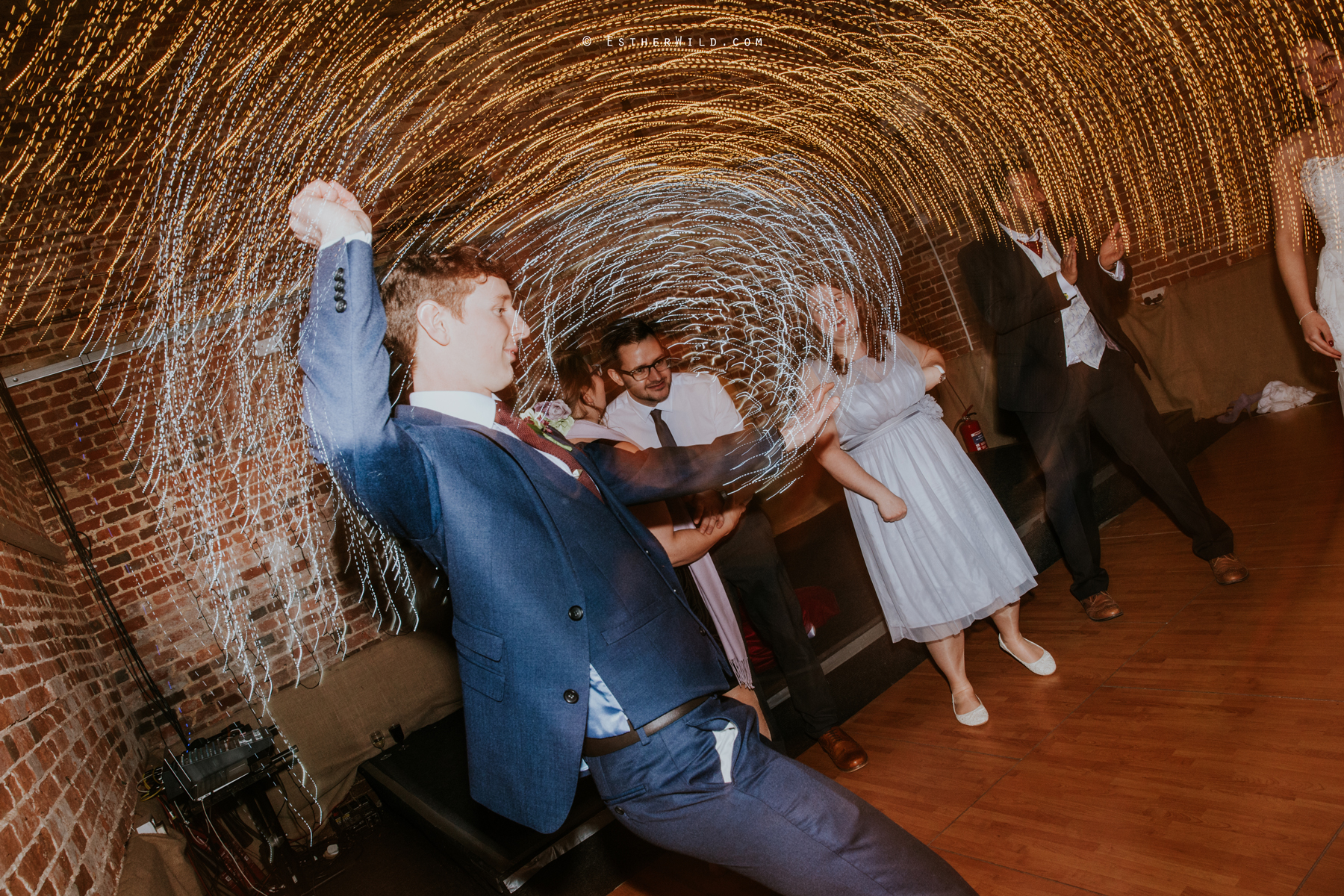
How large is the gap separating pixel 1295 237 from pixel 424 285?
10.7 ft

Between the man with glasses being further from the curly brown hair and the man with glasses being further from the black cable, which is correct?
the black cable

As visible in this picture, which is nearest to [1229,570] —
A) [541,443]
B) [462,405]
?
[541,443]

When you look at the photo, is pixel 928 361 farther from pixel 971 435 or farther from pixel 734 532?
pixel 971 435

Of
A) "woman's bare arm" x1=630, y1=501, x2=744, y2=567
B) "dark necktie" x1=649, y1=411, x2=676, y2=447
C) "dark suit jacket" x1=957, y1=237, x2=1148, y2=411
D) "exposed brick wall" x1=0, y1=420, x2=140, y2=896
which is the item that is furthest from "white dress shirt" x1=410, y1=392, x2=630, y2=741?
"dark suit jacket" x1=957, y1=237, x2=1148, y2=411

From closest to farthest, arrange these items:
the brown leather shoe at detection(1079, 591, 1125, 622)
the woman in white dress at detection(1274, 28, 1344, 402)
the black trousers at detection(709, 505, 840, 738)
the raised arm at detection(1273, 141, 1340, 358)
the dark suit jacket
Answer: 1. the woman in white dress at detection(1274, 28, 1344, 402)
2. the raised arm at detection(1273, 141, 1340, 358)
3. the black trousers at detection(709, 505, 840, 738)
4. the dark suit jacket
5. the brown leather shoe at detection(1079, 591, 1125, 622)

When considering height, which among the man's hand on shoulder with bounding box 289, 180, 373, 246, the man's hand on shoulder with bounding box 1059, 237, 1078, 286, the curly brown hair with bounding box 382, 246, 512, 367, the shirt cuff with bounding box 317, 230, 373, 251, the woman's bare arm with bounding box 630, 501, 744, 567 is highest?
the man's hand on shoulder with bounding box 289, 180, 373, 246

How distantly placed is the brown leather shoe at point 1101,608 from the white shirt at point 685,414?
6.53 feet

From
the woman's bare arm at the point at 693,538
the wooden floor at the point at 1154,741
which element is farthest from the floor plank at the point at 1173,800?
the woman's bare arm at the point at 693,538

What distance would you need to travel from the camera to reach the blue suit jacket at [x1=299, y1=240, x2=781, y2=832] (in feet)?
3.89

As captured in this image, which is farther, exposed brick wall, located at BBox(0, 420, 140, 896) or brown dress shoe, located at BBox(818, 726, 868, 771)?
brown dress shoe, located at BBox(818, 726, 868, 771)

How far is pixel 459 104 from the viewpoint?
5.84 meters

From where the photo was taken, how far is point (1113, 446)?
11.4ft

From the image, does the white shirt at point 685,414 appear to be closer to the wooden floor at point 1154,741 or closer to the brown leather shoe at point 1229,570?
the wooden floor at point 1154,741

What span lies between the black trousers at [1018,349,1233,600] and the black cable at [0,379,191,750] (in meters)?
4.74
